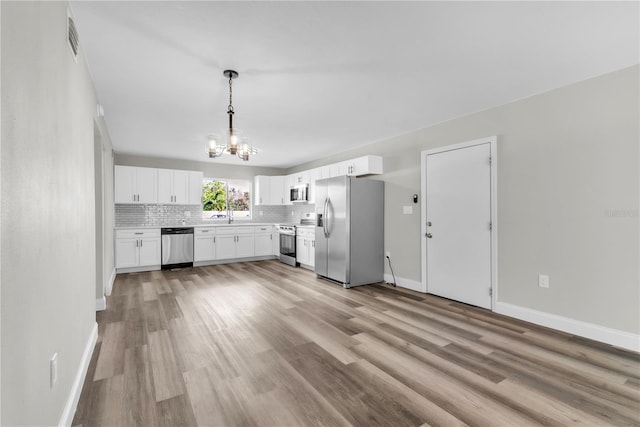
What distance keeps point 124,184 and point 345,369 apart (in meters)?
5.81

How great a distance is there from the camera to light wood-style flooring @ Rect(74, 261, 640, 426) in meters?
1.75

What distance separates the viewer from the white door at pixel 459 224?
3.59 meters

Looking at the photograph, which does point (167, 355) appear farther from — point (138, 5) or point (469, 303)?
point (469, 303)

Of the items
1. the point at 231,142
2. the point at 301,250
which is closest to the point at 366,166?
the point at 301,250

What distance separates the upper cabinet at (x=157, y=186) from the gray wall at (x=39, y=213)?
14.6ft

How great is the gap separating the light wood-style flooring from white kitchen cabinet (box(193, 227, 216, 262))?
2.66m

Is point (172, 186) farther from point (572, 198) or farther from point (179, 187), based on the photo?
point (572, 198)

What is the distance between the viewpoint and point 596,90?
9.04 ft

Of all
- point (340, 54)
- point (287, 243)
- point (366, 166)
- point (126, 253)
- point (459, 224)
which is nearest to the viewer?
→ point (340, 54)

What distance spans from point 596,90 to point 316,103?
2.69m

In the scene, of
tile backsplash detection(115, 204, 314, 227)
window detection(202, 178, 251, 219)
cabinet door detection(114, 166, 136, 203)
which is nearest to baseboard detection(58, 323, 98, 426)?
cabinet door detection(114, 166, 136, 203)

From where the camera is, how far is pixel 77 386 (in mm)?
1861

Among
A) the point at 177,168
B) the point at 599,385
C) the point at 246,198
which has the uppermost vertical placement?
the point at 177,168

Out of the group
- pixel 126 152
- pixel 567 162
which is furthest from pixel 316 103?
pixel 126 152
